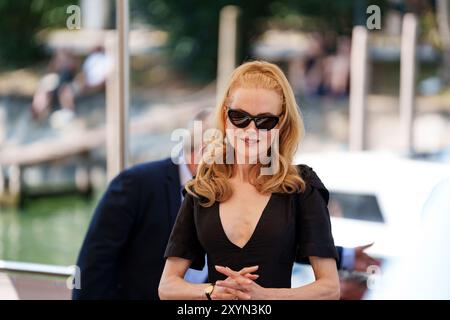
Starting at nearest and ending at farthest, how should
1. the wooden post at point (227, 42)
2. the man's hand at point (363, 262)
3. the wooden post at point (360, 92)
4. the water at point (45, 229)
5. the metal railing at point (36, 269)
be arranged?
the man's hand at point (363, 262) < the metal railing at point (36, 269) < the wooden post at point (360, 92) < the wooden post at point (227, 42) < the water at point (45, 229)

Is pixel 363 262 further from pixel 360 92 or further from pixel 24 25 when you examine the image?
pixel 24 25

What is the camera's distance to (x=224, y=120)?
1.51 meters

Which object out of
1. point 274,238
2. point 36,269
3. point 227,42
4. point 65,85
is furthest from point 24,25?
point 274,238

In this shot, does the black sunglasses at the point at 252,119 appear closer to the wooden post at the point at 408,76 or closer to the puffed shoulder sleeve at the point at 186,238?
the puffed shoulder sleeve at the point at 186,238

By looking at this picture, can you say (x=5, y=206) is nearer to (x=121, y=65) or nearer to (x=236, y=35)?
(x=236, y=35)

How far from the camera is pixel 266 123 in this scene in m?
1.47

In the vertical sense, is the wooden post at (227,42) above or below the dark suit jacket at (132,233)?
above

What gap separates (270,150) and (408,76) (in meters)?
5.35

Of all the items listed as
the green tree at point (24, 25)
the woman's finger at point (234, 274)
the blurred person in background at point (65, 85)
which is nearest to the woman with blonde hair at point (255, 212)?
the woman's finger at point (234, 274)

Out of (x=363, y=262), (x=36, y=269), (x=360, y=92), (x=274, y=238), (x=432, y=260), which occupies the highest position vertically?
(x=360, y=92)

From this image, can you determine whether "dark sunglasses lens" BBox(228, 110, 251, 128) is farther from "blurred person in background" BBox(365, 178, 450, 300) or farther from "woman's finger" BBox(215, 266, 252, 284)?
Answer: "blurred person in background" BBox(365, 178, 450, 300)

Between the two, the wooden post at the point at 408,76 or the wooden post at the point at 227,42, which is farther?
the wooden post at the point at 227,42

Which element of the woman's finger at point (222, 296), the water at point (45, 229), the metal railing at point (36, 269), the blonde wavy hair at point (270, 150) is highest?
the blonde wavy hair at point (270, 150)

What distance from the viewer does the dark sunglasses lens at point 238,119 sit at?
1472mm
